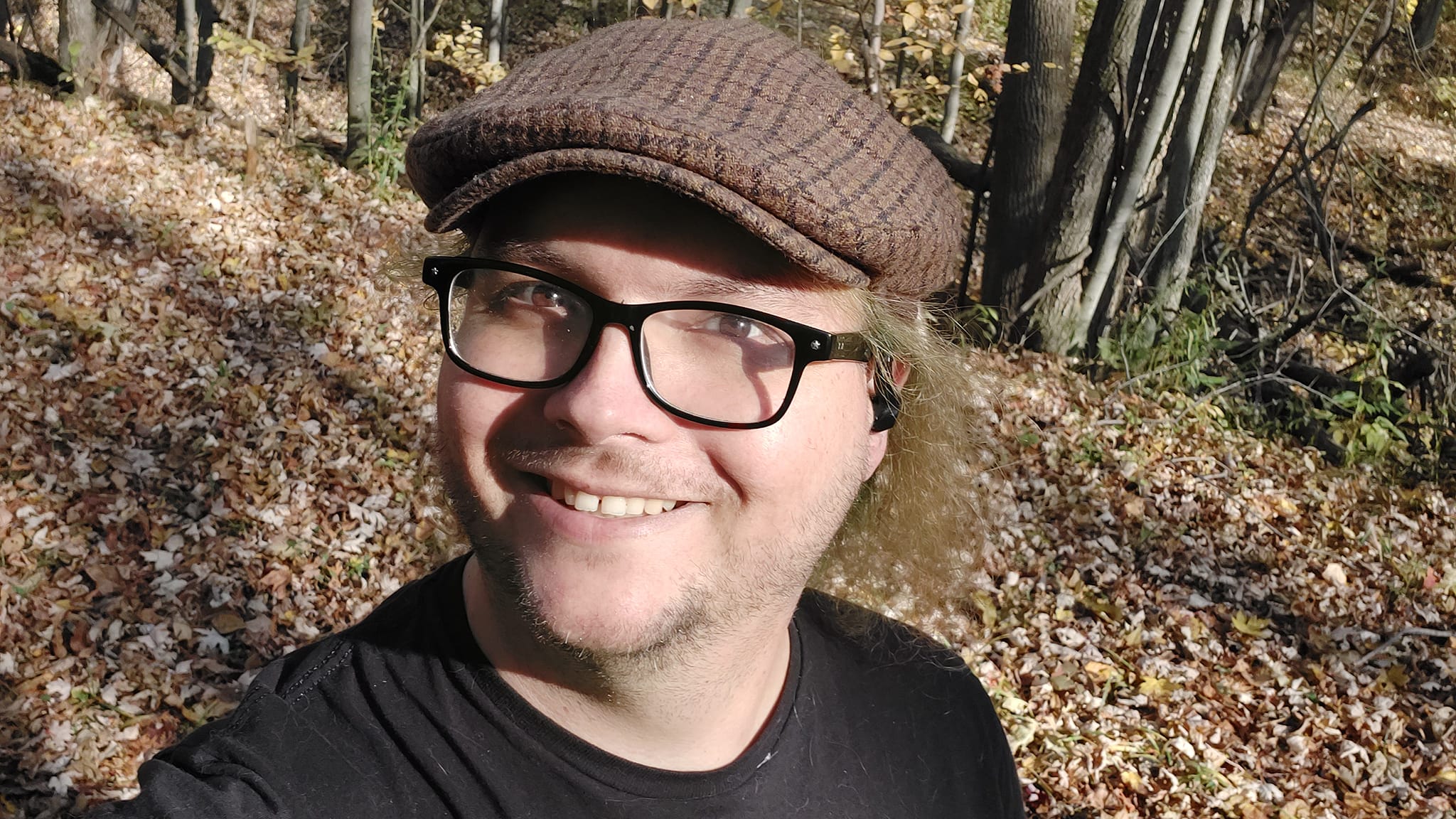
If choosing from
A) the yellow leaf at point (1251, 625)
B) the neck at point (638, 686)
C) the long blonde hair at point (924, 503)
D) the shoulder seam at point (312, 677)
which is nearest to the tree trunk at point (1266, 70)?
the yellow leaf at point (1251, 625)

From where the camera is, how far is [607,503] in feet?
4.76


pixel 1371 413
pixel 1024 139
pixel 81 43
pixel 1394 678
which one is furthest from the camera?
pixel 81 43

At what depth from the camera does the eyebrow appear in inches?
56.8

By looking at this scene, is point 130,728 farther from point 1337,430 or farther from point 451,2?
point 451,2

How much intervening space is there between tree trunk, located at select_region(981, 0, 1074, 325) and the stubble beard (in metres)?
6.39

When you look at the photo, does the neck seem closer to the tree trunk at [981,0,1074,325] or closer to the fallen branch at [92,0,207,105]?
the tree trunk at [981,0,1074,325]

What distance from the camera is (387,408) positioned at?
231 inches

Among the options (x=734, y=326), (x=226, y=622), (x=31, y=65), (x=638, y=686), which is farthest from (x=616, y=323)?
(x=31, y=65)

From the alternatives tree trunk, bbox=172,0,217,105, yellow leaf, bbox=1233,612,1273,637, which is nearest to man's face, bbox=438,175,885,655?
yellow leaf, bbox=1233,612,1273,637

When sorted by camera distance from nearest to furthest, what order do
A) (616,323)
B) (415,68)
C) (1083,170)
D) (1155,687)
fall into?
1. (616,323)
2. (1155,687)
3. (1083,170)
4. (415,68)

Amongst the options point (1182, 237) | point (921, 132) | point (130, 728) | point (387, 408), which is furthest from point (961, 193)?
point (130, 728)

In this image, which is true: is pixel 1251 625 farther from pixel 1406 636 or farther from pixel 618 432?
pixel 618 432

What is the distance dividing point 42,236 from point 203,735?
20.7 ft

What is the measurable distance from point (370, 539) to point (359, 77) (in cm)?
546
